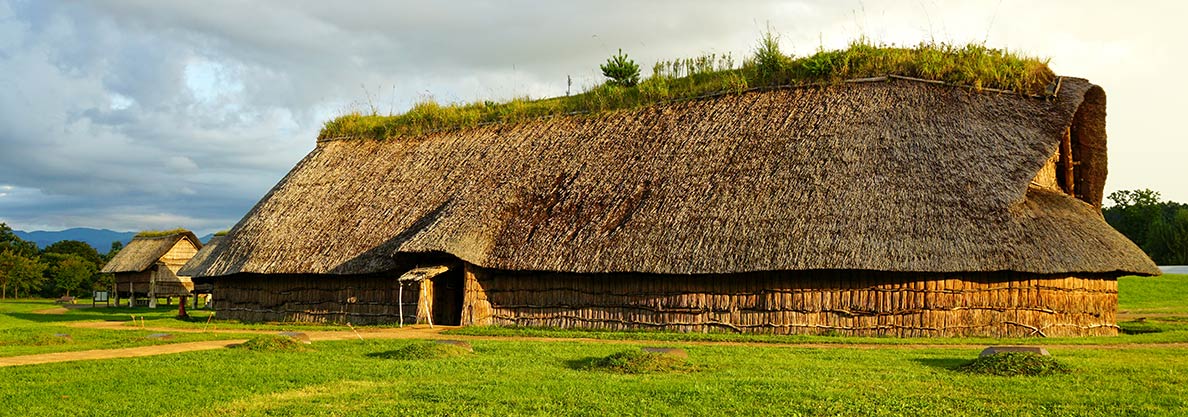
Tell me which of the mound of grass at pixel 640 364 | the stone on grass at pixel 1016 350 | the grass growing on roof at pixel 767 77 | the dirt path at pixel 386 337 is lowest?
the dirt path at pixel 386 337

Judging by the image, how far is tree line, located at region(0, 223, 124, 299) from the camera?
6009 cm

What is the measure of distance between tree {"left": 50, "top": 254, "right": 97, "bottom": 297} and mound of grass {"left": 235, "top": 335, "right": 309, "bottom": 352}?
55124 mm

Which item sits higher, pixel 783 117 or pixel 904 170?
pixel 783 117

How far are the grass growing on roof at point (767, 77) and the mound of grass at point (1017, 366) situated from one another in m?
12.5

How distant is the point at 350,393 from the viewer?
1142 cm

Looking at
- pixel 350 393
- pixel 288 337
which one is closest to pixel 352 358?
pixel 288 337

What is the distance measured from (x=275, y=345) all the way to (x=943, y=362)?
1113 cm

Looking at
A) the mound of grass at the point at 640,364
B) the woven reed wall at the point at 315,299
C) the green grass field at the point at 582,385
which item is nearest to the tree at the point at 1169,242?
the green grass field at the point at 582,385

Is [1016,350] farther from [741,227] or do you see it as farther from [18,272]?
[18,272]

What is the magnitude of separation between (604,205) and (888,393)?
13201mm

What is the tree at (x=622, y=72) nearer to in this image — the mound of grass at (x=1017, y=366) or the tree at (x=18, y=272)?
the mound of grass at (x=1017, y=366)

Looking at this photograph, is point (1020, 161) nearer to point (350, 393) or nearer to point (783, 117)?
point (783, 117)

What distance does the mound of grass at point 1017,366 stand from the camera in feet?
41.0

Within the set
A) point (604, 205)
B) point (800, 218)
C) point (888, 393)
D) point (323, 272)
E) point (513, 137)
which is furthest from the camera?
point (513, 137)
